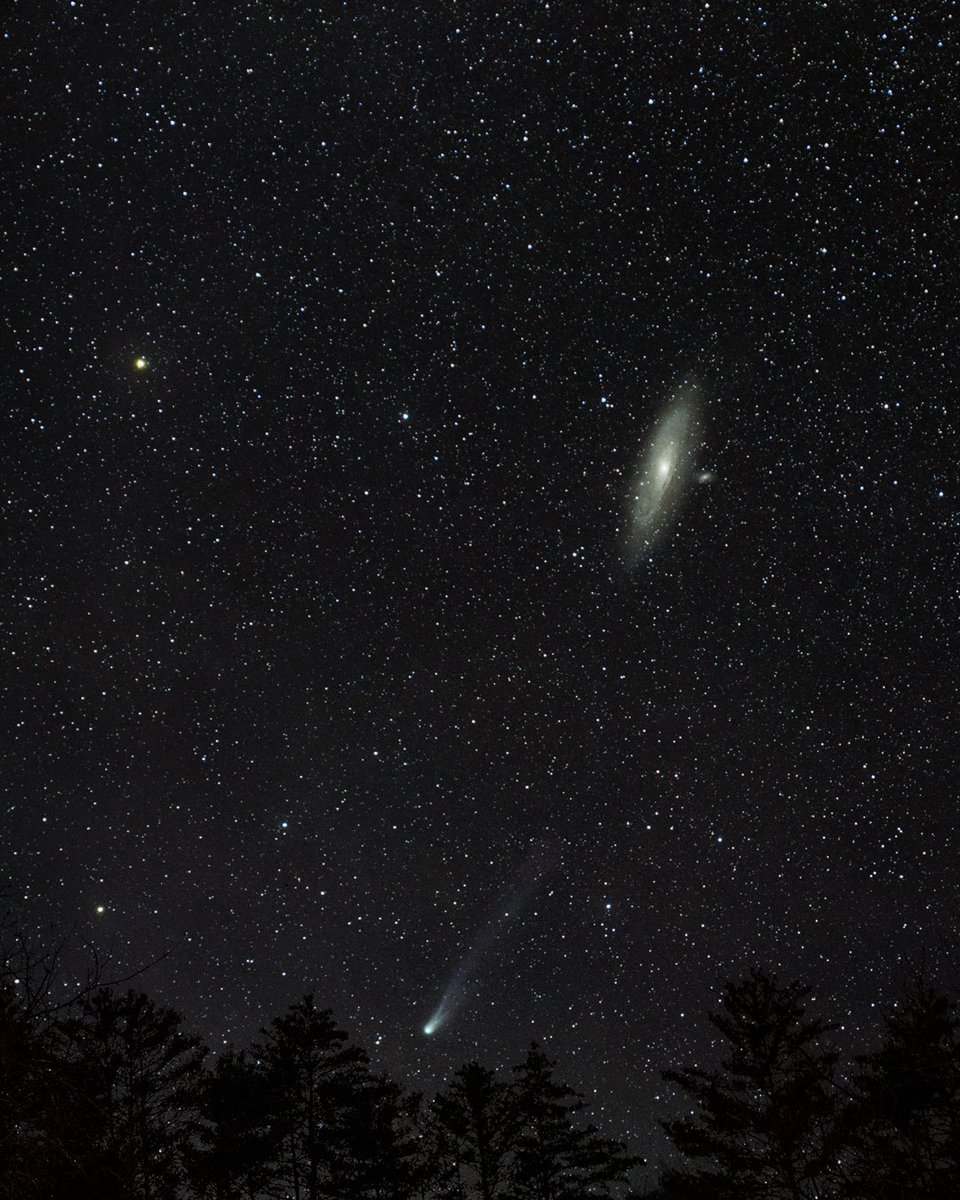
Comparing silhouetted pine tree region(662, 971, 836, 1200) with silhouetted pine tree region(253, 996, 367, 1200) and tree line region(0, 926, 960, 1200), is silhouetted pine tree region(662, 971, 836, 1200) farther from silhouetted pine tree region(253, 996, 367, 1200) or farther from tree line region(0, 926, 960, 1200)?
silhouetted pine tree region(253, 996, 367, 1200)

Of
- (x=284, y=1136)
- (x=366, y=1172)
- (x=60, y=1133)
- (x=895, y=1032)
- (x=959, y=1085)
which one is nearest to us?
(x=60, y=1133)

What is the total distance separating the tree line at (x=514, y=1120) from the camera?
1362cm

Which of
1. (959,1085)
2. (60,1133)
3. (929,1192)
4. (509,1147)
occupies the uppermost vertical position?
(959,1085)

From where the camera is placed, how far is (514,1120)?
2412 cm

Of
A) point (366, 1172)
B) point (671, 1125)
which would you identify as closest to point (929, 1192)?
point (671, 1125)

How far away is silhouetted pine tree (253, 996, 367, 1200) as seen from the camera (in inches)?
849

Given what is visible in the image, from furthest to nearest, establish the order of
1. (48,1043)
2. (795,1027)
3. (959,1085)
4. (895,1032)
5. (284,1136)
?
(284,1136) → (795,1027) → (895,1032) → (959,1085) → (48,1043)

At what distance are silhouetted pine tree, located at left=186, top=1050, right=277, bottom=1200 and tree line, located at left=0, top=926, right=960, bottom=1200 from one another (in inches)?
1.8

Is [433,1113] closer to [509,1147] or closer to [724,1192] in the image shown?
[509,1147]

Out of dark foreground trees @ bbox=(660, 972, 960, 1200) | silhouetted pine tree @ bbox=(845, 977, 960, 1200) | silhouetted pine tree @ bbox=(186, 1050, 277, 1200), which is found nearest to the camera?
silhouetted pine tree @ bbox=(845, 977, 960, 1200)

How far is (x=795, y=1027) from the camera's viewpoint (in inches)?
731

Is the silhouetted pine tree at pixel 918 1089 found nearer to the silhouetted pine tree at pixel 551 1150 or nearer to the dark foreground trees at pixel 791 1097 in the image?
the dark foreground trees at pixel 791 1097

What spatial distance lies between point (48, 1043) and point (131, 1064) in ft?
53.9

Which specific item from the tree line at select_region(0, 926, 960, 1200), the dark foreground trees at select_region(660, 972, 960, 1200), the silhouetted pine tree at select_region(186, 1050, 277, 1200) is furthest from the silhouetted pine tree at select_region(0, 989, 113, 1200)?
the silhouetted pine tree at select_region(186, 1050, 277, 1200)
